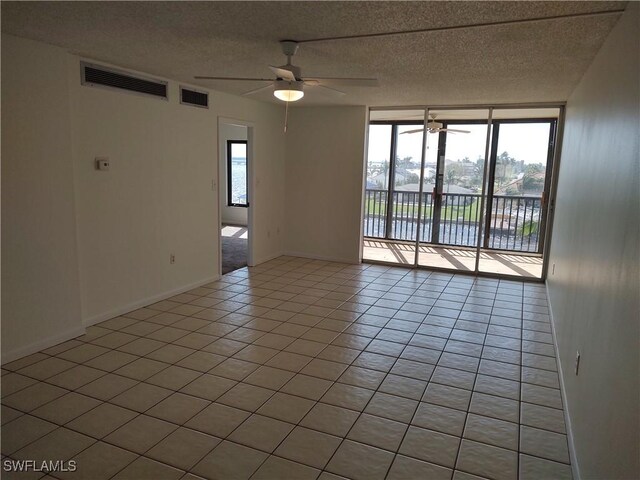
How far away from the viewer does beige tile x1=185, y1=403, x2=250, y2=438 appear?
2.38 meters

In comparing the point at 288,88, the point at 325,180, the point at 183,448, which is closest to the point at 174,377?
the point at 183,448

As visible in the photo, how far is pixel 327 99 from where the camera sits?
545 centimetres

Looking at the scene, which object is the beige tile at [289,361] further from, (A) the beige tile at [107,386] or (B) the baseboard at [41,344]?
(B) the baseboard at [41,344]

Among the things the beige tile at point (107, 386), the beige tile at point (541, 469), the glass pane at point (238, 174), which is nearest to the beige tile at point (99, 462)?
the beige tile at point (107, 386)

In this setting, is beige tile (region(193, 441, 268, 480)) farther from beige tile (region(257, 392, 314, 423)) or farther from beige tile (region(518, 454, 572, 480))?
beige tile (region(518, 454, 572, 480))

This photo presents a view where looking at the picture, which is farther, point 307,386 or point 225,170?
point 225,170

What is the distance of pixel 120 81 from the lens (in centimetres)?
381

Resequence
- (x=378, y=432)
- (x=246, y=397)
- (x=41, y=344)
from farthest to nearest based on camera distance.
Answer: (x=41, y=344) → (x=246, y=397) → (x=378, y=432)

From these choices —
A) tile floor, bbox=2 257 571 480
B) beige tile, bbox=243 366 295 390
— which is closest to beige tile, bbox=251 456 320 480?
tile floor, bbox=2 257 571 480

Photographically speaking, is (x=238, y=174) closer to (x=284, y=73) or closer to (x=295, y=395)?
(x=284, y=73)

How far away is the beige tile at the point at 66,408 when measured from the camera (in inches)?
96.7

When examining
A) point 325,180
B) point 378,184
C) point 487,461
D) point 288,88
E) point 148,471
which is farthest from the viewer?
point 378,184

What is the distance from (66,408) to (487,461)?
2339mm

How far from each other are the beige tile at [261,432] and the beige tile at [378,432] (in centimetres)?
37
